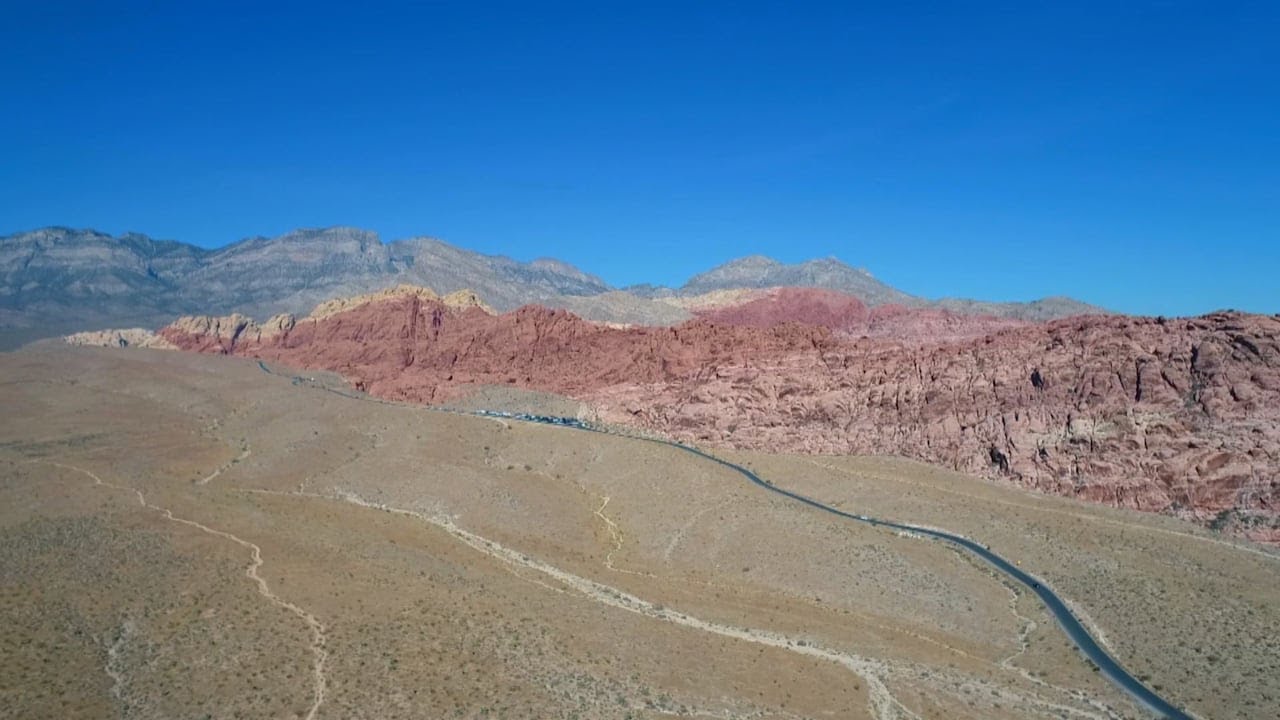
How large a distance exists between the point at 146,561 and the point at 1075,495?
5348 cm

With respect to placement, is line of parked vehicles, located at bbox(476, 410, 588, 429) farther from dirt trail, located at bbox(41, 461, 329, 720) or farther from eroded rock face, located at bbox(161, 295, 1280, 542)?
dirt trail, located at bbox(41, 461, 329, 720)

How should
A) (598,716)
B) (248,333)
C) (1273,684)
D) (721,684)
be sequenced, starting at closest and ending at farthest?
(598,716), (721,684), (1273,684), (248,333)

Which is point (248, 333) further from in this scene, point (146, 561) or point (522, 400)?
point (146, 561)

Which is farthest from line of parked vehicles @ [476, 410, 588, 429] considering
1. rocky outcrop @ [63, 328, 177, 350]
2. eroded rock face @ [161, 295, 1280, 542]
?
rocky outcrop @ [63, 328, 177, 350]

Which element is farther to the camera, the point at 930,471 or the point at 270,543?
the point at 930,471

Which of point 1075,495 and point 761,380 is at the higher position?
point 761,380

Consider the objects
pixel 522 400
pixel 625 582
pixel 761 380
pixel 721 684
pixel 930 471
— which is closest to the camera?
pixel 721 684

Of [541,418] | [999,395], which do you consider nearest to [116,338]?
[541,418]

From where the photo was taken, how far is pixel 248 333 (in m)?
166

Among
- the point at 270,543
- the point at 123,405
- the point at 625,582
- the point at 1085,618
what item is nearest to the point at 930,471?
the point at 1085,618

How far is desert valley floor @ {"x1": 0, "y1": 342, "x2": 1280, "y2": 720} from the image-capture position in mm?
27109

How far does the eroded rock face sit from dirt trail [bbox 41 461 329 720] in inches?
1782

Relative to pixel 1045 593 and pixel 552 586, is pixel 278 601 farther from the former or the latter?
pixel 1045 593

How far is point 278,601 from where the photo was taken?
32.2 m
